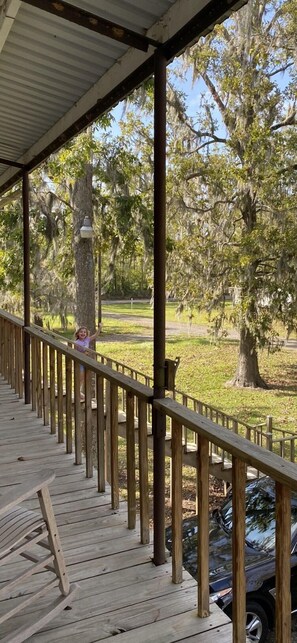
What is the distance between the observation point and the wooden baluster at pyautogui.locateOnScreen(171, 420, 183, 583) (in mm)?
2066

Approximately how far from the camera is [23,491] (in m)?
1.71

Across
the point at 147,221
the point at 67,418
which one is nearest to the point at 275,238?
the point at 147,221

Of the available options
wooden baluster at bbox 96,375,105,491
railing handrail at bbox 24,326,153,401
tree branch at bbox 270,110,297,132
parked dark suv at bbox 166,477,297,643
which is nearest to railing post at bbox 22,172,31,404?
railing handrail at bbox 24,326,153,401

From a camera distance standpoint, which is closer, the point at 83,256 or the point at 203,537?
the point at 203,537

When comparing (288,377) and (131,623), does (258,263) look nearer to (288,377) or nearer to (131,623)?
(288,377)

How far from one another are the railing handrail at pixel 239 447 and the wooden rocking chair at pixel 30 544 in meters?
0.54

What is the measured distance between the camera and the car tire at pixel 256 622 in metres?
3.61

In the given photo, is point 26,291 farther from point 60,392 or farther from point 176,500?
point 176,500

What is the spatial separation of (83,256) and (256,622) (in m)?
Answer: 7.22

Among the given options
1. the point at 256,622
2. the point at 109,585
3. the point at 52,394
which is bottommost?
the point at 256,622

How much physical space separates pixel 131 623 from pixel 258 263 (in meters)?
10.2

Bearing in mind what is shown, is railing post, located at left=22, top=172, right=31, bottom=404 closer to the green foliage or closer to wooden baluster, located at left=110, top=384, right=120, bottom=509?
wooden baluster, located at left=110, top=384, right=120, bottom=509

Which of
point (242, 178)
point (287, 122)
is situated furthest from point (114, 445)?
point (287, 122)

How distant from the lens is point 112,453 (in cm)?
271
